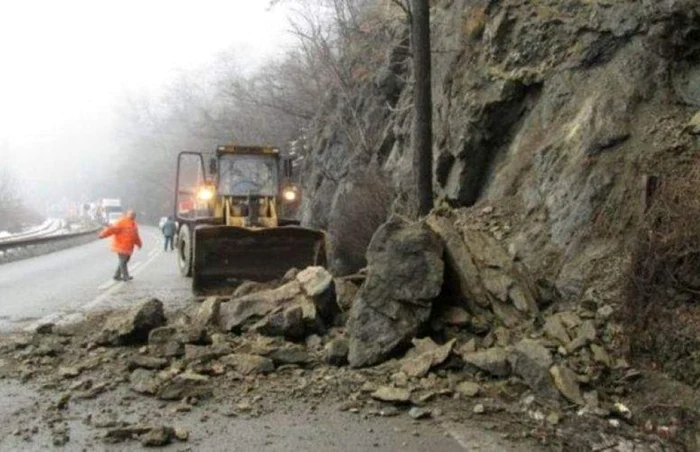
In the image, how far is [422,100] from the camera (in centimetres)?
1178

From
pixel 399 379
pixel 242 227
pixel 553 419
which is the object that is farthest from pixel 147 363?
pixel 242 227

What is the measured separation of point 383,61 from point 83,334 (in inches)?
679

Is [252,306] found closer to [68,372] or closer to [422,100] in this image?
[68,372]

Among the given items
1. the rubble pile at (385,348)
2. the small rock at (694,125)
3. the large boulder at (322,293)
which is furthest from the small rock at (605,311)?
the large boulder at (322,293)

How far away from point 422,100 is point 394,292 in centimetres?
561

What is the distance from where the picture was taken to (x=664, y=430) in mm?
4918

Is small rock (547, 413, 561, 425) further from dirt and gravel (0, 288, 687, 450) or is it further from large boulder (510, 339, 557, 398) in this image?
large boulder (510, 339, 557, 398)

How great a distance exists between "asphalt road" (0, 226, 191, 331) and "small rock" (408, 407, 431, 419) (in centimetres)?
590

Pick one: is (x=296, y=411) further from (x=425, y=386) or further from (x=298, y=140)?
(x=298, y=140)

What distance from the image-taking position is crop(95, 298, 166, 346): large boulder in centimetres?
733

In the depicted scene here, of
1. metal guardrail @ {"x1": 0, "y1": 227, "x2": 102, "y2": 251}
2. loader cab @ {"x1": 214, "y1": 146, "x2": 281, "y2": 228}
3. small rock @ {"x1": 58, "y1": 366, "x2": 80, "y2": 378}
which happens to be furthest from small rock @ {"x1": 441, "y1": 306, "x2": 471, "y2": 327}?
metal guardrail @ {"x1": 0, "y1": 227, "x2": 102, "y2": 251}

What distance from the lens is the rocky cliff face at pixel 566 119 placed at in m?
7.61

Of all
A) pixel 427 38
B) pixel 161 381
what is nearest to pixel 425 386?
pixel 161 381

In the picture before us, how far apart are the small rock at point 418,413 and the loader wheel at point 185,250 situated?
1006cm
